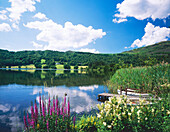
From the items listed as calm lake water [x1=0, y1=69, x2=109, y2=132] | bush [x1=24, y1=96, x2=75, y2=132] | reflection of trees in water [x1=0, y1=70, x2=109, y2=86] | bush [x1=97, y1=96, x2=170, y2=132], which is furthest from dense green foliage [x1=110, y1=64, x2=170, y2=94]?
reflection of trees in water [x1=0, y1=70, x2=109, y2=86]

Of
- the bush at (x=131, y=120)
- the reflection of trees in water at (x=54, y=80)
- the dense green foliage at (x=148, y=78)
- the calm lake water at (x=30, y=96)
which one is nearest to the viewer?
the bush at (x=131, y=120)

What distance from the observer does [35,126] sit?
17.9 feet

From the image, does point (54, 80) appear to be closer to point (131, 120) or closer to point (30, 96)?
point (30, 96)

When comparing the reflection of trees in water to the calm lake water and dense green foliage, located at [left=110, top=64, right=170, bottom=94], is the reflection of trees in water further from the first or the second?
dense green foliage, located at [left=110, top=64, right=170, bottom=94]

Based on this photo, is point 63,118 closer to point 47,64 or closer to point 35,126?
point 35,126

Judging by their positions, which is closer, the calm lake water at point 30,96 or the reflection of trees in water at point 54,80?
the calm lake water at point 30,96

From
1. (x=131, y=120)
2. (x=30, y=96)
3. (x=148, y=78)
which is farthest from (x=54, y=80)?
(x=131, y=120)

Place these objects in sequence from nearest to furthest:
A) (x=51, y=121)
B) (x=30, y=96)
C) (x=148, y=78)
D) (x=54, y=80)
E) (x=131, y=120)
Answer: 1. (x=131, y=120)
2. (x=51, y=121)
3. (x=148, y=78)
4. (x=30, y=96)
5. (x=54, y=80)

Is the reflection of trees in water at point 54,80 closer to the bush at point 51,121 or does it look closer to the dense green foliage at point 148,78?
the dense green foliage at point 148,78

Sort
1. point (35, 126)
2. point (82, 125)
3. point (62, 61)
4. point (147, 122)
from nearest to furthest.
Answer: point (147, 122)
point (35, 126)
point (82, 125)
point (62, 61)

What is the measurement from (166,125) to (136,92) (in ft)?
35.8

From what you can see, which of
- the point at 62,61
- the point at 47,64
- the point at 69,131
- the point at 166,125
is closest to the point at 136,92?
the point at 166,125

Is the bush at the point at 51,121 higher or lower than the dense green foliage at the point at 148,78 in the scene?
lower

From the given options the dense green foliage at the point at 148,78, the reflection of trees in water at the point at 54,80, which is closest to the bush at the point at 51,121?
the dense green foliage at the point at 148,78
